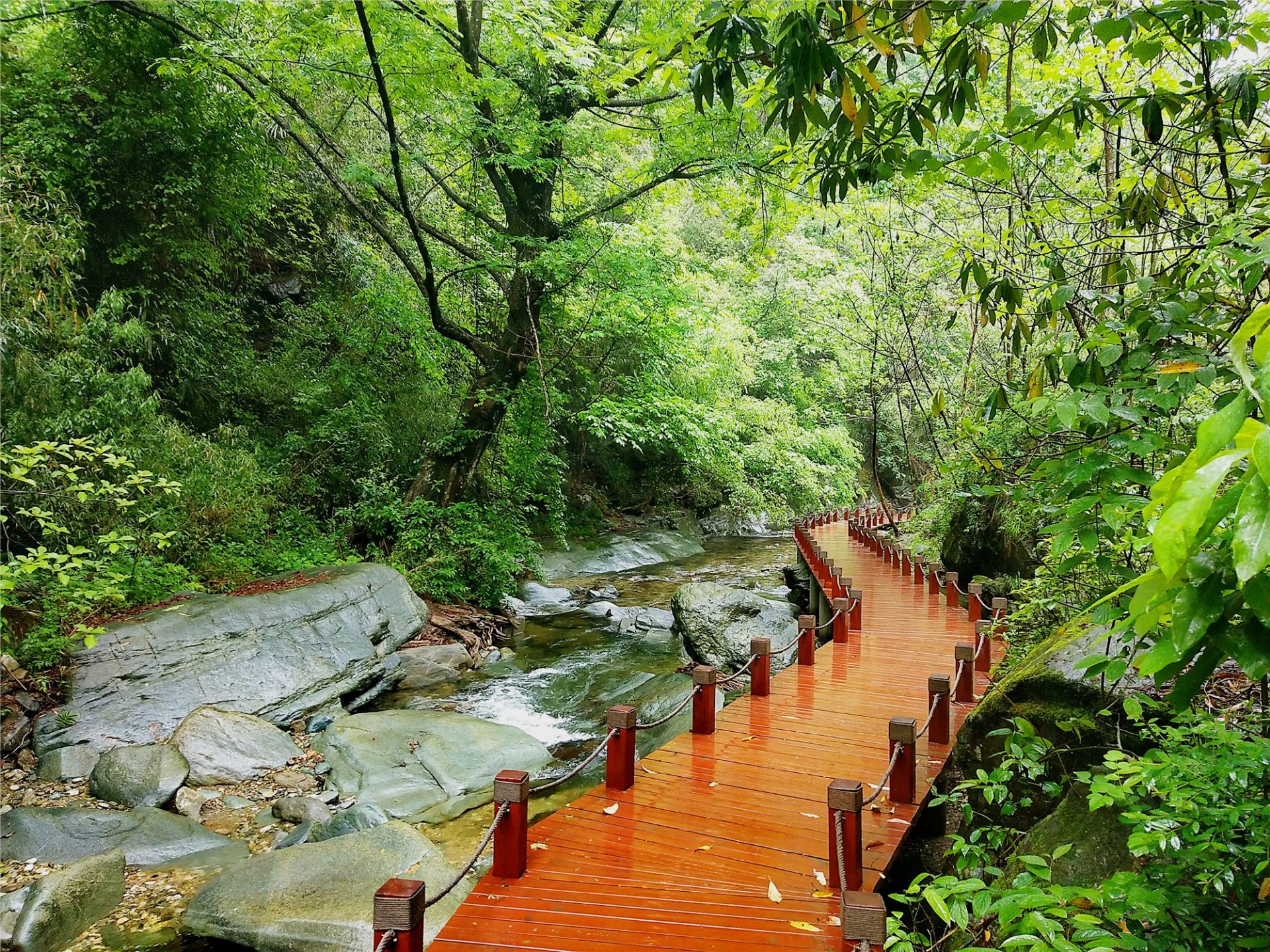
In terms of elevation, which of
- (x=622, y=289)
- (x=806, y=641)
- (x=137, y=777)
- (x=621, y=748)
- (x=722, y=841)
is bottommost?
(x=137, y=777)

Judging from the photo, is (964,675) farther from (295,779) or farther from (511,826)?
(295,779)

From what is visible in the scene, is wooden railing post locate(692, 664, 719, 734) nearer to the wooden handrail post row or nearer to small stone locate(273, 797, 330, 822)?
the wooden handrail post row

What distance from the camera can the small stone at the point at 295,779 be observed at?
6.86 m

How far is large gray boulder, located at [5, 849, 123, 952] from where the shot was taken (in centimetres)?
432

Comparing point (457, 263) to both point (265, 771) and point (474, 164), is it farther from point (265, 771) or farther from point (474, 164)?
point (265, 771)

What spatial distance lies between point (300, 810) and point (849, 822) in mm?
5103

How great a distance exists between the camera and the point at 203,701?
758cm

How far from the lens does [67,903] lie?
4.57 m

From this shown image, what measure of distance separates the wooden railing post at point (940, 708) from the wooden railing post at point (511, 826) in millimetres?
3052

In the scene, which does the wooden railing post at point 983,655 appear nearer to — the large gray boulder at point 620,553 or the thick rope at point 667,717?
the thick rope at point 667,717

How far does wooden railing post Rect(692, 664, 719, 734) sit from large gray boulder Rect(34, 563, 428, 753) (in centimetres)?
515

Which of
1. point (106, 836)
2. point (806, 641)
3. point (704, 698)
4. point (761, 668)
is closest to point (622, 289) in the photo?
point (806, 641)

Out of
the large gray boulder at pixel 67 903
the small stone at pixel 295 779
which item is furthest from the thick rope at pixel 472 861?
the small stone at pixel 295 779

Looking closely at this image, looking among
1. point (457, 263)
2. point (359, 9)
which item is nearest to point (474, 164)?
point (457, 263)
